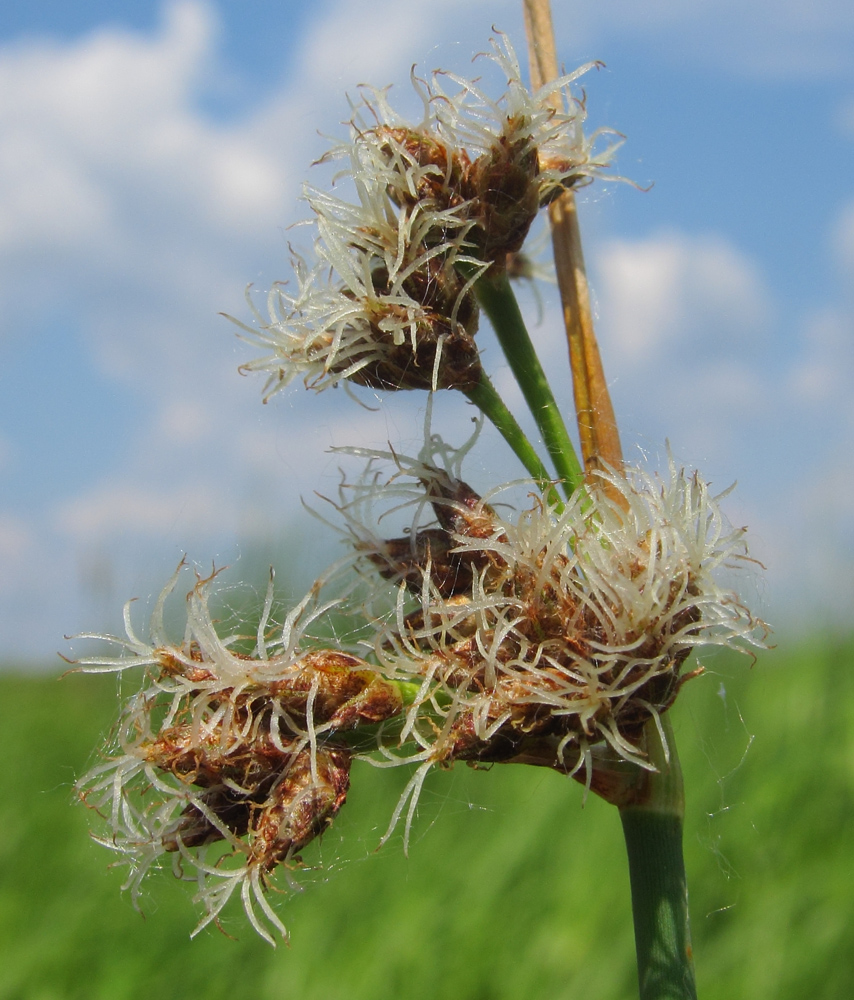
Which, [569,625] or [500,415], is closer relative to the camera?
[569,625]

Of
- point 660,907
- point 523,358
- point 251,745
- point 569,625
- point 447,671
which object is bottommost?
point 660,907

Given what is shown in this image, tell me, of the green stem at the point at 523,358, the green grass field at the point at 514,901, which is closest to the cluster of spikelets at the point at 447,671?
the green stem at the point at 523,358

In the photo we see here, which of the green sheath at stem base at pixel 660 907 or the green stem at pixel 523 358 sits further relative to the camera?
the green stem at pixel 523 358

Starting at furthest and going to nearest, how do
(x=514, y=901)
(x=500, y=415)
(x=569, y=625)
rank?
(x=514, y=901) < (x=500, y=415) < (x=569, y=625)

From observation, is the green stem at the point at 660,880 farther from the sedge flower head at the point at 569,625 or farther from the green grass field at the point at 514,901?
the green grass field at the point at 514,901

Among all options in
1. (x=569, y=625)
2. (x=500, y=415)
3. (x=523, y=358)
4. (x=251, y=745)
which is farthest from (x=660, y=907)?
(x=523, y=358)

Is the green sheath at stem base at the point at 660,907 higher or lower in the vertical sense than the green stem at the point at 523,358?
lower

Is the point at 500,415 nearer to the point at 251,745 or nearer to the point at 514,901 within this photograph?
the point at 251,745
